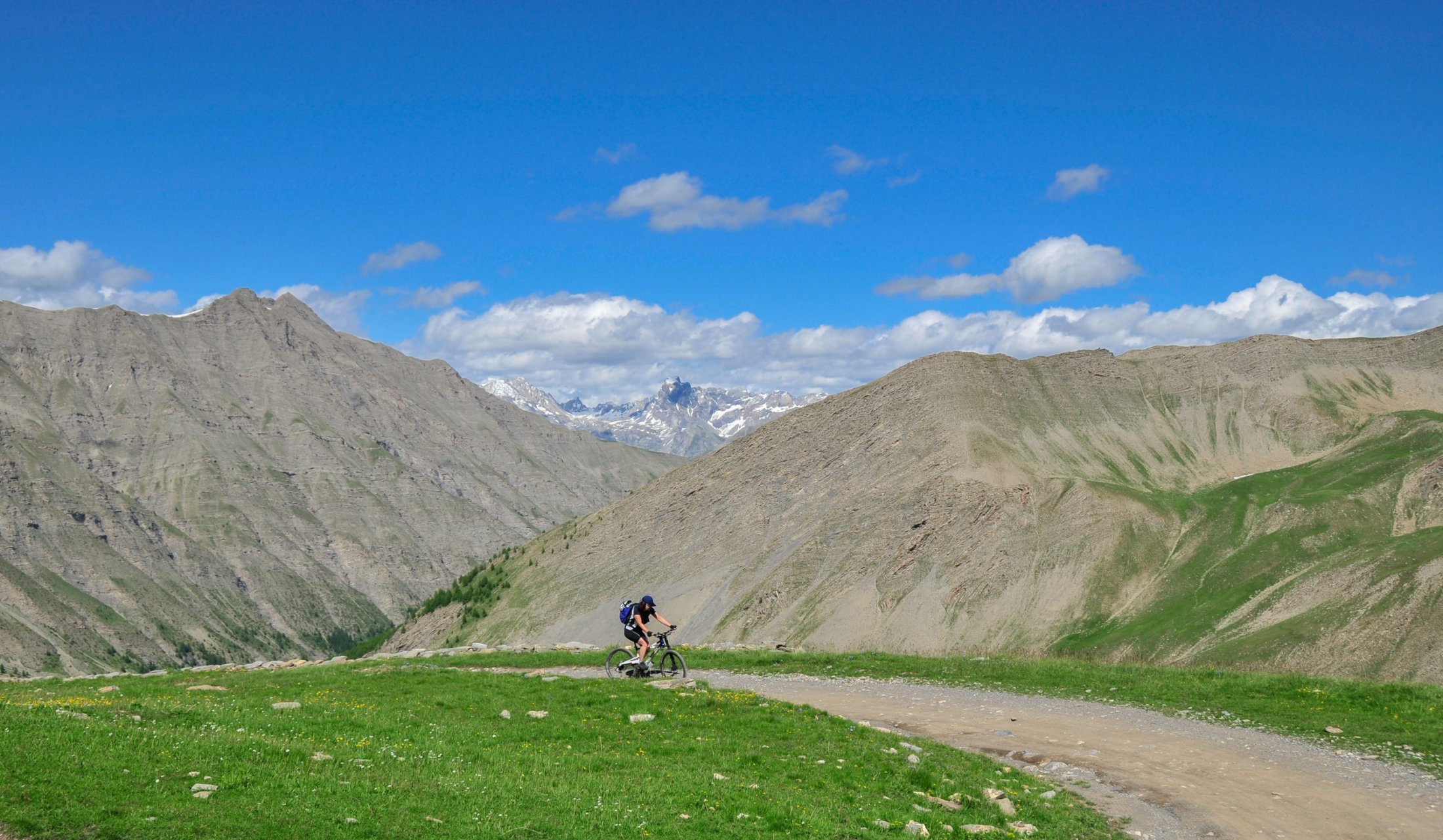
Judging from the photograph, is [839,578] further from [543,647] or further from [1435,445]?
[1435,445]

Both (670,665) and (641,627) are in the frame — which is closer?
(641,627)

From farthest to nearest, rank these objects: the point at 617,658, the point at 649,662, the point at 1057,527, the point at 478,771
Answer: the point at 1057,527 < the point at 617,658 < the point at 649,662 < the point at 478,771

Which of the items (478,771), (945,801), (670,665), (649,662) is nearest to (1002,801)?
(945,801)

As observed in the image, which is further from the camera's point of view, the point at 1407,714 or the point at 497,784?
the point at 1407,714

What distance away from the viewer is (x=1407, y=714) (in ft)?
83.6

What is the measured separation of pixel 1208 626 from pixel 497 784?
176 ft

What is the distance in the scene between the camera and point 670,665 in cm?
3219

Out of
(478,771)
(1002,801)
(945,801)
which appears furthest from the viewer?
(1002,801)

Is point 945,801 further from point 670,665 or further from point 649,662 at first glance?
point 670,665

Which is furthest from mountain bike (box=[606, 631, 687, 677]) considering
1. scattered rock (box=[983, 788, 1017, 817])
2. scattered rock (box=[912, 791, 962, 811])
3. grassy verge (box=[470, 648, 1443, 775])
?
scattered rock (box=[983, 788, 1017, 817])

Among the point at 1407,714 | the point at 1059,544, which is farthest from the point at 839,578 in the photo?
the point at 1407,714

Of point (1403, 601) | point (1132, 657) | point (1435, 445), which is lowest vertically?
point (1132, 657)

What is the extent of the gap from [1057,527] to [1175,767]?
57.2m

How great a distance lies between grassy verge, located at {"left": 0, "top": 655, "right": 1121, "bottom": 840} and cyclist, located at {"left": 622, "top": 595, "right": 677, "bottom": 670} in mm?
4798
